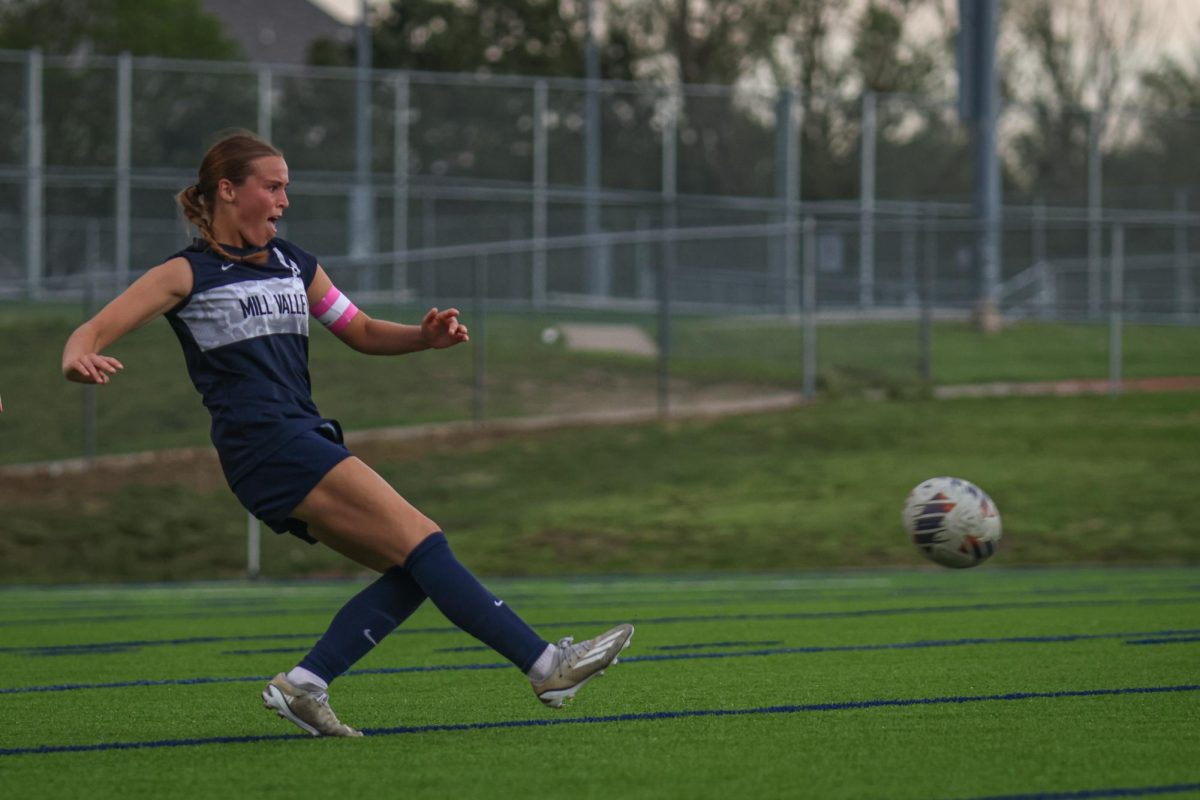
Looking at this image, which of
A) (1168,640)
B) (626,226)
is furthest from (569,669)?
(626,226)

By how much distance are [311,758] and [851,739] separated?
1.42m

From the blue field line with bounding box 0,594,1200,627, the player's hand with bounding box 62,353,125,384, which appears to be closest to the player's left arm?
the player's hand with bounding box 62,353,125,384

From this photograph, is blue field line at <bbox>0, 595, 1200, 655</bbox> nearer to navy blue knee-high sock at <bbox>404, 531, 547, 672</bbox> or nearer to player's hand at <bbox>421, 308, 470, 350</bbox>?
player's hand at <bbox>421, 308, 470, 350</bbox>

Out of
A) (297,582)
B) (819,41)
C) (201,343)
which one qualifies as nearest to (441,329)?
(201,343)

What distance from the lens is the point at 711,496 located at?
17422 mm

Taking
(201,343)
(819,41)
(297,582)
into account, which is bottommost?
(297,582)

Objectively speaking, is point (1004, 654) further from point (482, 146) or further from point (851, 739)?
point (482, 146)

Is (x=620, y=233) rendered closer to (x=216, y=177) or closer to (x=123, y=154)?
(x=123, y=154)

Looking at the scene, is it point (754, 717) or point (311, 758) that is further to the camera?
point (754, 717)

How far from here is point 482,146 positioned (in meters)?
29.1

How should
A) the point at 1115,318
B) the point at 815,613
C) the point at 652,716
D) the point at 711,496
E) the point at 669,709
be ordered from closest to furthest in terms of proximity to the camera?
1. the point at 652,716
2. the point at 669,709
3. the point at 815,613
4. the point at 711,496
5. the point at 1115,318

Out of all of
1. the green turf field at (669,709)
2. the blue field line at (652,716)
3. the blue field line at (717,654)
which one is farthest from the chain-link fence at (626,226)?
the blue field line at (652,716)

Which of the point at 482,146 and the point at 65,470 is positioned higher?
the point at 482,146

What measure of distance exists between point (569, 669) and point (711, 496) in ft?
42.3
